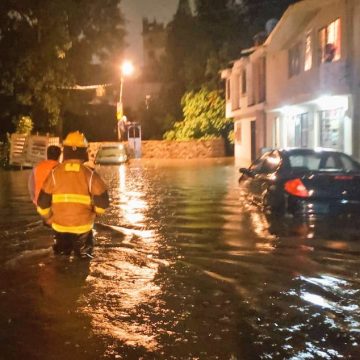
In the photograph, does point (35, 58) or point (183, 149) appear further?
point (183, 149)

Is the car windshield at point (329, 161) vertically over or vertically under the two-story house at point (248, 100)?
under

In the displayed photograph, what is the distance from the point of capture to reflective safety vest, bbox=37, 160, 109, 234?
7.34m

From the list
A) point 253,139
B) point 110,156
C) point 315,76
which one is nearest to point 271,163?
point 315,76

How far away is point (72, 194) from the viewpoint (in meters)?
7.37

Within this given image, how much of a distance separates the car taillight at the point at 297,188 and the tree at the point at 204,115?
122ft

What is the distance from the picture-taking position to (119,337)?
18.1 feet

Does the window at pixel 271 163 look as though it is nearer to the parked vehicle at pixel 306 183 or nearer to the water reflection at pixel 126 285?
the parked vehicle at pixel 306 183

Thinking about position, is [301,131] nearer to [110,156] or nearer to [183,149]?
[110,156]

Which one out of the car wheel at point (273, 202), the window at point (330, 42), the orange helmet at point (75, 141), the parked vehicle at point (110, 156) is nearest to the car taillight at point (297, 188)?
the car wheel at point (273, 202)

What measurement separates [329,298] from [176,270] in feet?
6.79

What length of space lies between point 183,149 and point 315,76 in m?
26.5

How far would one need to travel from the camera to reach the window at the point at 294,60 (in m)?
26.7

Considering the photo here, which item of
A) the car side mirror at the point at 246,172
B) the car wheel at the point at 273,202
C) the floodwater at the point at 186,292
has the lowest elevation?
the floodwater at the point at 186,292

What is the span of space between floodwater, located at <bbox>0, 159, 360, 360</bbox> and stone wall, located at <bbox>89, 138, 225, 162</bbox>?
36.1 meters
